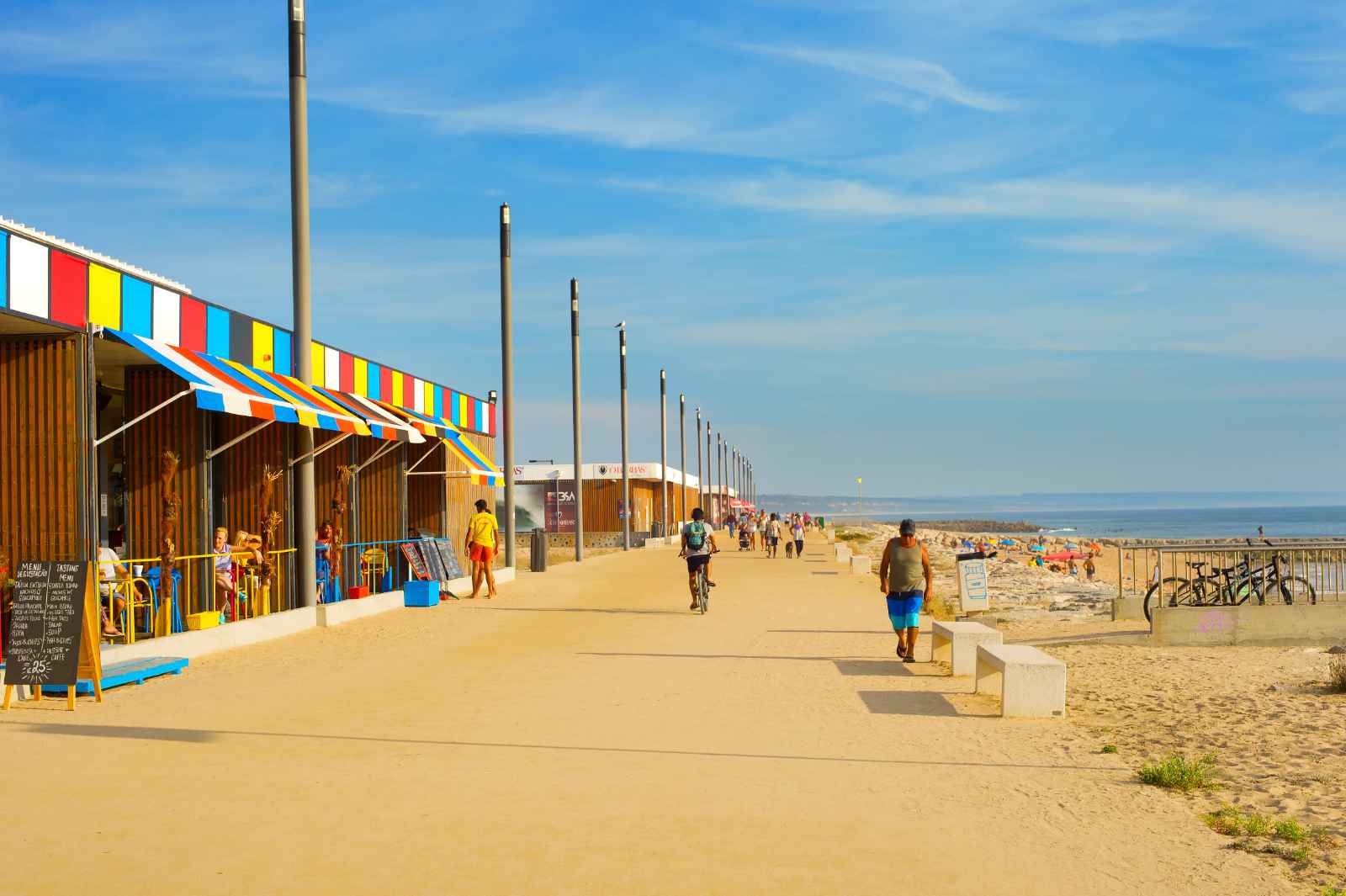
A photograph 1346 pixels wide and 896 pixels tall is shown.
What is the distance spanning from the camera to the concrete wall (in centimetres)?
1627

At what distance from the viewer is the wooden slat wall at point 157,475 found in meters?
15.7

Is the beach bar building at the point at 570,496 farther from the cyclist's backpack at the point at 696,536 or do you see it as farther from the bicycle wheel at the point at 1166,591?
the bicycle wheel at the point at 1166,591

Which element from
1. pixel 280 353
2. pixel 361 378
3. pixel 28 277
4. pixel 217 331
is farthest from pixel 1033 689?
pixel 361 378

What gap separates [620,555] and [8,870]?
36.6 m

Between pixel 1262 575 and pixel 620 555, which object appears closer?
pixel 1262 575

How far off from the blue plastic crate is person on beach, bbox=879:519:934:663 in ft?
29.3

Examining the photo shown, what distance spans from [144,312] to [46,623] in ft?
16.4

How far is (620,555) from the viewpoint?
4188cm

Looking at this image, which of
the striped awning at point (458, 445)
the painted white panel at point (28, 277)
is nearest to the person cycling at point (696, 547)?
the striped awning at point (458, 445)

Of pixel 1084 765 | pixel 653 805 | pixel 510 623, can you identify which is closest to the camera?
pixel 653 805

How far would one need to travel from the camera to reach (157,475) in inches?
625

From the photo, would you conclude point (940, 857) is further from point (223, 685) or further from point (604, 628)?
point (604, 628)

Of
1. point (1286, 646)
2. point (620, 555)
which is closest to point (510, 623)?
point (1286, 646)

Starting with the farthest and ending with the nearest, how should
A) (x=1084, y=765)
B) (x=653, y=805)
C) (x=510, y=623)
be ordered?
(x=510, y=623)
(x=1084, y=765)
(x=653, y=805)
